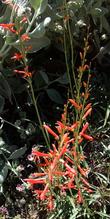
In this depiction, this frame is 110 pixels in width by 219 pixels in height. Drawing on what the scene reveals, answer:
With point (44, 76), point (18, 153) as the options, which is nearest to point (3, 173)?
point (18, 153)

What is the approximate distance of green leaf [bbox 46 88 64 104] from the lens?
344 centimetres

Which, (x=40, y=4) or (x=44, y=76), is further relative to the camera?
(x=44, y=76)

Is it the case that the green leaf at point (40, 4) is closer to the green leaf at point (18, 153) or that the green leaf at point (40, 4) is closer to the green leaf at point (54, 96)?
the green leaf at point (54, 96)

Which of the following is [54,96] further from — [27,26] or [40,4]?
[40,4]

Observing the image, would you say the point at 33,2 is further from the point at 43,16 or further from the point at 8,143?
the point at 8,143

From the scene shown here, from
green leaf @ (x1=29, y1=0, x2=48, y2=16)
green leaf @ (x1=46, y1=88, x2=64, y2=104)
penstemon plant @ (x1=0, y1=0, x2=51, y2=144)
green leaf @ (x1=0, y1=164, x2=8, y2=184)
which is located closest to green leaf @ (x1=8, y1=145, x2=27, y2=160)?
green leaf @ (x1=0, y1=164, x2=8, y2=184)

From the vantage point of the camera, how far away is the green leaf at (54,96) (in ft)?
11.3

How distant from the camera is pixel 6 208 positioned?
3010mm

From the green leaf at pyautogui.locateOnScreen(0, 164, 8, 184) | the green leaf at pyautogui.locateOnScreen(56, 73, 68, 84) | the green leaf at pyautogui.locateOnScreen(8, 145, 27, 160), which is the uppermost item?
the green leaf at pyautogui.locateOnScreen(56, 73, 68, 84)

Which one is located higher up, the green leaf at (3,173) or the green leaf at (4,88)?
the green leaf at (4,88)

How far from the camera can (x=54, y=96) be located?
3453 mm

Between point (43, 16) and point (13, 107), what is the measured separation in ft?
2.25

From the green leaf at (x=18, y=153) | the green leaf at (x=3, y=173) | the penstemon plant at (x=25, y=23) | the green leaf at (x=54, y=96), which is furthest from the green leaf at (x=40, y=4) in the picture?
the green leaf at (x=3, y=173)

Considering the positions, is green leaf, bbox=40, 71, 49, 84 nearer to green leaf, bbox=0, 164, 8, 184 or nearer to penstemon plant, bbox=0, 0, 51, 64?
penstemon plant, bbox=0, 0, 51, 64
